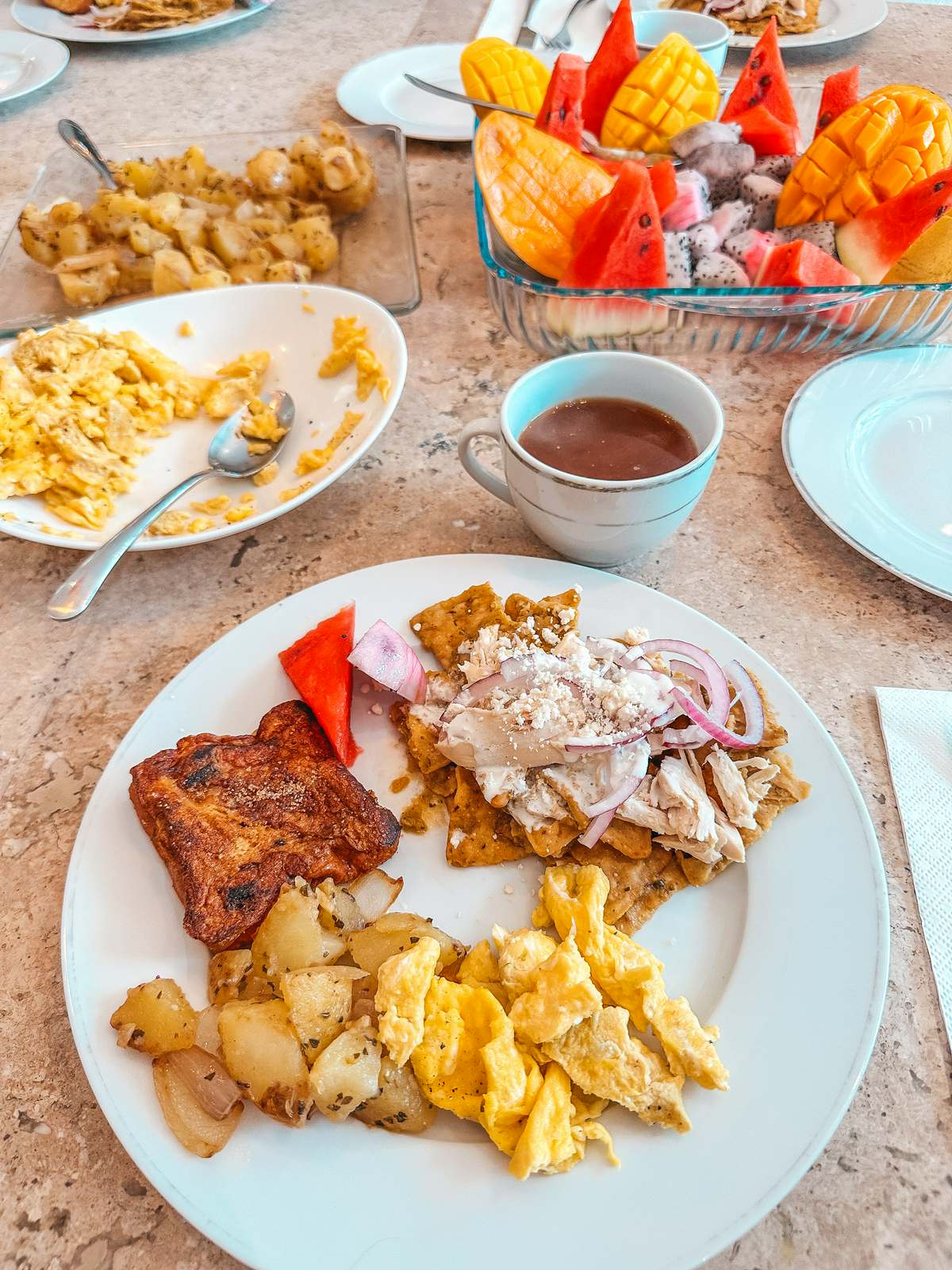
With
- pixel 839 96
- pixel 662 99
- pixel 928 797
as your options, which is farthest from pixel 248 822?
pixel 839 96

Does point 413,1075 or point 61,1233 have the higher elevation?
point 413,1075

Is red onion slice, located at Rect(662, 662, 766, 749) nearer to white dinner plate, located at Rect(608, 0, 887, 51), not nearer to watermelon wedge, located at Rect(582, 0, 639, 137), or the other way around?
watermelon wedge, located at Rect(582, 0, 639, 137)

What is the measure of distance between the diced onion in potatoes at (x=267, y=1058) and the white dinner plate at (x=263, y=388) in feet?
2.83

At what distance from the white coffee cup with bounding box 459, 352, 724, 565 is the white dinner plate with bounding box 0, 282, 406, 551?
33cm

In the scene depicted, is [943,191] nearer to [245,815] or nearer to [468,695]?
[468,695]

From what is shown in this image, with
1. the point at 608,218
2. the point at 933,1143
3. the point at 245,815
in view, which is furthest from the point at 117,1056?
→ the point at 608,218

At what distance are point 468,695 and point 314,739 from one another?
244 millimetres

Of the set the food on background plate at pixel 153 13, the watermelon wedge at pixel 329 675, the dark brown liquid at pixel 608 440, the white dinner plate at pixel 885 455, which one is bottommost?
the watermelon wedge at pixel 329 675

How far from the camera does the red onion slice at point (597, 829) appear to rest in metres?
1.13

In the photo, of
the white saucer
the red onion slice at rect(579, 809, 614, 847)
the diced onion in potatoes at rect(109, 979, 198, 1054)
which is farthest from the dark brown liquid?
the white saucer

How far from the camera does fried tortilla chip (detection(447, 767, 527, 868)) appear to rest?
1.15 m

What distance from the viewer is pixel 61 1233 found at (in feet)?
3.04

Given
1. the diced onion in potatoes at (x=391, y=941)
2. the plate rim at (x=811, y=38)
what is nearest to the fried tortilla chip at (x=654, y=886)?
the diced onion in potatoes at (x=391, y=941)

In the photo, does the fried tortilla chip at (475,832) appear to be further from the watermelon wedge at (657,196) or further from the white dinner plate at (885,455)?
the watermelon wedge at (657,196)
